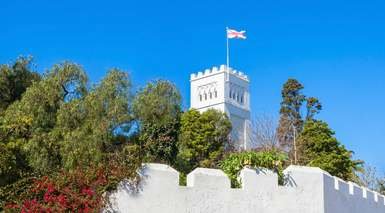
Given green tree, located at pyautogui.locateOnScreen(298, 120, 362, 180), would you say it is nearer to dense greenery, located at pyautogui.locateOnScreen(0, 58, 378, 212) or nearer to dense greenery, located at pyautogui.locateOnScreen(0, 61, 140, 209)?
dense greenery, located at pyautogui.locateOnScreen(0, 58, 378, 212)

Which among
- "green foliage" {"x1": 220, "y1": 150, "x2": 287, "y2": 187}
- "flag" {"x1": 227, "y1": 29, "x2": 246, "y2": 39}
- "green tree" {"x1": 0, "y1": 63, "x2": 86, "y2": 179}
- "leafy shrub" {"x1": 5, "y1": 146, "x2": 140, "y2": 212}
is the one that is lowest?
"leafy shrub" {"x1": 5, "y1": 146, "x2": 140, "y2": 212}

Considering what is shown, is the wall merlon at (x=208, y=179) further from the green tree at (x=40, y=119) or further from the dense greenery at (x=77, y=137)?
the green tree at (x=40, y=119)

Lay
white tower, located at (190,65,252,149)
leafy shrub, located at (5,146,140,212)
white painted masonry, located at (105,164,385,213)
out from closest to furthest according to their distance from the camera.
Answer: leafy shrub, located at (5,146,140,212), white painted masonry, located at (105,164,385,213), white tower, located at (190,65,252,149)

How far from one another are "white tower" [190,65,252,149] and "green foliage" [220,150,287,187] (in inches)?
2333

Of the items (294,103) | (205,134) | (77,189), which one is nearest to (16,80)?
(77,189)

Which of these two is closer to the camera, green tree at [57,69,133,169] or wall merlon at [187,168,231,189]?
wall merlon at [187,168,231,189]

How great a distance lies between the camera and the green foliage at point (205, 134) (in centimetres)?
2930

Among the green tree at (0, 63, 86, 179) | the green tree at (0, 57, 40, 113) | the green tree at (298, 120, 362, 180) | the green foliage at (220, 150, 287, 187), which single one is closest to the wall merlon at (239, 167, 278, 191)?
the green foliage at (220, 150, 287, 187)

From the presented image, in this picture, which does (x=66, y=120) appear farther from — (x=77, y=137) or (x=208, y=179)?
(x=208, y=179)

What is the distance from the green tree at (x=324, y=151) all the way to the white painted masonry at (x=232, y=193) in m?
10.5

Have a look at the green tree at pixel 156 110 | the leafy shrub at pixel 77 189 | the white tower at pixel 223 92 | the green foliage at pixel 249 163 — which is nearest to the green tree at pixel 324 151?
the green tree at pixel 156 110

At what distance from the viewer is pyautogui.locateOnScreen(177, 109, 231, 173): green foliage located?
96.1ft

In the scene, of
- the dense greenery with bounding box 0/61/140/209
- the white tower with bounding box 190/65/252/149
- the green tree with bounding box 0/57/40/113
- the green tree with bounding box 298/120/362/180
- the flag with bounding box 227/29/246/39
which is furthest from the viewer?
the white tower with bounding box 190/65/252/149

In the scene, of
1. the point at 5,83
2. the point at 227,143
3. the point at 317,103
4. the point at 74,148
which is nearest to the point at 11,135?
the point at 74,148
